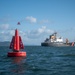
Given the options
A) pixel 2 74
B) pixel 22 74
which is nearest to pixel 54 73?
pixel 22 74

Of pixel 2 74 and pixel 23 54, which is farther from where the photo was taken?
pixel 23 54

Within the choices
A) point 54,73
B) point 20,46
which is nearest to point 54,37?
point 20,46

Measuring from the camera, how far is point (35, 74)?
23.9m

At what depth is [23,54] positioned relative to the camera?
4362 cm

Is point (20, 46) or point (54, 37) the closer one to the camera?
point (20, 46)

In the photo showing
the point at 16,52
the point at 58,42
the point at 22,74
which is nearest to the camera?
the point at 22,74

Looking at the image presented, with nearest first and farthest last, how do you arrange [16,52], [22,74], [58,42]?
1. [22,74]
2. [16,52]
3. [58,42]

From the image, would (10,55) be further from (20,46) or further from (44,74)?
(44,74)

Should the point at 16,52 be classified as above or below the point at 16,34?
below

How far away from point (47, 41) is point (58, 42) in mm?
10816

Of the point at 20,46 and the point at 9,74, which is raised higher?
the point at 20,46

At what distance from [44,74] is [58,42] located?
168947mm

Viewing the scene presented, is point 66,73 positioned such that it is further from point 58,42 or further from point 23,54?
point 58,42

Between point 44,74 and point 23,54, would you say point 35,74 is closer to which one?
point 44,74
